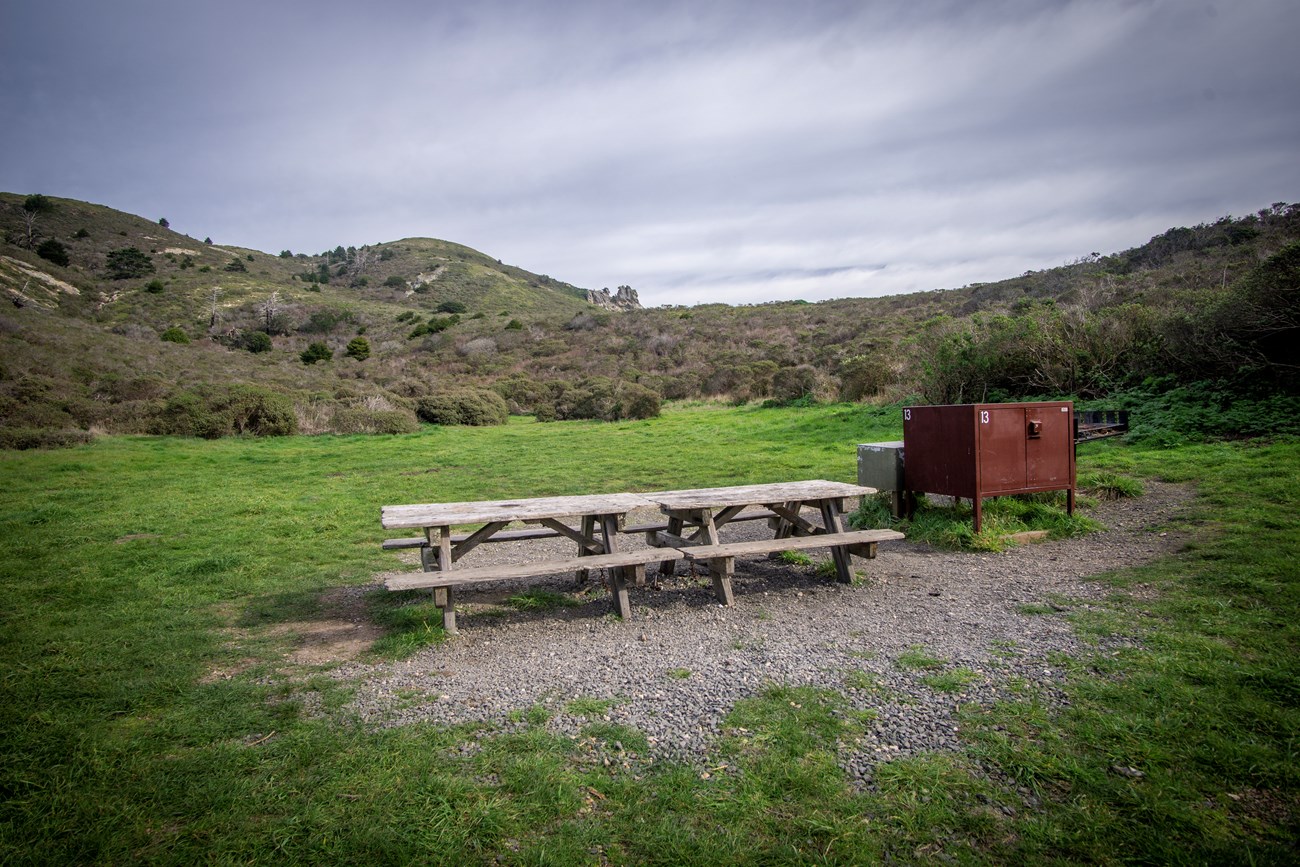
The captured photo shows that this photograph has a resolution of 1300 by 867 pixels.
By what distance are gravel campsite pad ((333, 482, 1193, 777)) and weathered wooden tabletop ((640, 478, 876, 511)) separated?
2.54 ft

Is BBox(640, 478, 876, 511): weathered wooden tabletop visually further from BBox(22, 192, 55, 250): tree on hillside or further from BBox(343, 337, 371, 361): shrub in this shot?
BBox(22, 192, 55, 250): tree on hillside

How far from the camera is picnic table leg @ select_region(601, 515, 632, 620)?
16.6 feet

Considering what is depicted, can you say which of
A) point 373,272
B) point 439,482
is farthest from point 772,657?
point 373,272

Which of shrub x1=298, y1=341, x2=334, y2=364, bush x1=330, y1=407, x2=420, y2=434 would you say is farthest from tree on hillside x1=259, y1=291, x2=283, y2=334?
bush x1=330, y1=407, x2=420, y2=434

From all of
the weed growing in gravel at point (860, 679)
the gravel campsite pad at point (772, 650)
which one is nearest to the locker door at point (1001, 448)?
the gravel campsite pad at point (772, 650)

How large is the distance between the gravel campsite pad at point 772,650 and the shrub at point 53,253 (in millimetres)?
55319

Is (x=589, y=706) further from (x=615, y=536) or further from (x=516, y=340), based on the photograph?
(x=516, y=340)

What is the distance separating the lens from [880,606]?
16.7 feet

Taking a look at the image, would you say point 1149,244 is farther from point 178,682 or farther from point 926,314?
point 178,682

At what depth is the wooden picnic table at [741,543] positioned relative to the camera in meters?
5.32

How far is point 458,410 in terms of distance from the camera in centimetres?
2430

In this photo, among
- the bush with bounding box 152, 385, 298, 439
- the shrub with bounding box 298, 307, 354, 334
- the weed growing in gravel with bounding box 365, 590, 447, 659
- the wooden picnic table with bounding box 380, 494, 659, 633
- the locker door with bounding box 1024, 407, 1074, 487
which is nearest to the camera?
→ the weed growing in gravel with bounding box 365, 590, 447, 659

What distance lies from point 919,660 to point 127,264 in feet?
194

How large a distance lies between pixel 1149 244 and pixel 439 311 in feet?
158
